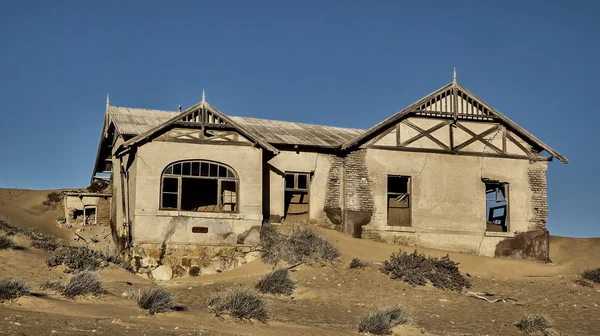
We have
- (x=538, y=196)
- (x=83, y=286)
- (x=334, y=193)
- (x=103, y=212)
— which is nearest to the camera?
(x=83, y=286)

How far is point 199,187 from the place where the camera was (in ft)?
101

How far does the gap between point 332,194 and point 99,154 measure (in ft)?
37.2

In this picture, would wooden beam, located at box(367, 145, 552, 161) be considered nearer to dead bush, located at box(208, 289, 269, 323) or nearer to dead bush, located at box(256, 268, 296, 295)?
dead bush, located at box(256, 268, 296, 295)

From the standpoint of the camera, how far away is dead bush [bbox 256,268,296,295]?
2198cm

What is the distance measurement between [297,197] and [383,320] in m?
14.1

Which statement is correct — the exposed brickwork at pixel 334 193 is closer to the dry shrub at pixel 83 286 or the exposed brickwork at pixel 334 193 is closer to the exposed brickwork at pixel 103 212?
the exposed brickwork at pixel 103 212

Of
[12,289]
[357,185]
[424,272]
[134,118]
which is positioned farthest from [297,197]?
[12,289]

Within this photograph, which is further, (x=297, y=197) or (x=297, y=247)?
(x=297, y=197)

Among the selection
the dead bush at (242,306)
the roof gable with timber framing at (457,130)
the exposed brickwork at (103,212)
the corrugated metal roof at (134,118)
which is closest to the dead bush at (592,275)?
the roof gable with timber framing at (457,130)

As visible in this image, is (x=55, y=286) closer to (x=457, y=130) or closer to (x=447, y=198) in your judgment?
(x=447, y=198)

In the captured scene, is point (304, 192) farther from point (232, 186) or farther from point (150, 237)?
point (150, 237)

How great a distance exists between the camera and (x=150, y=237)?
26453 millimetres

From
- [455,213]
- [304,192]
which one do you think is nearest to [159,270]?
[304,192]

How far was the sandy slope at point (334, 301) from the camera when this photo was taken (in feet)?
47.6
